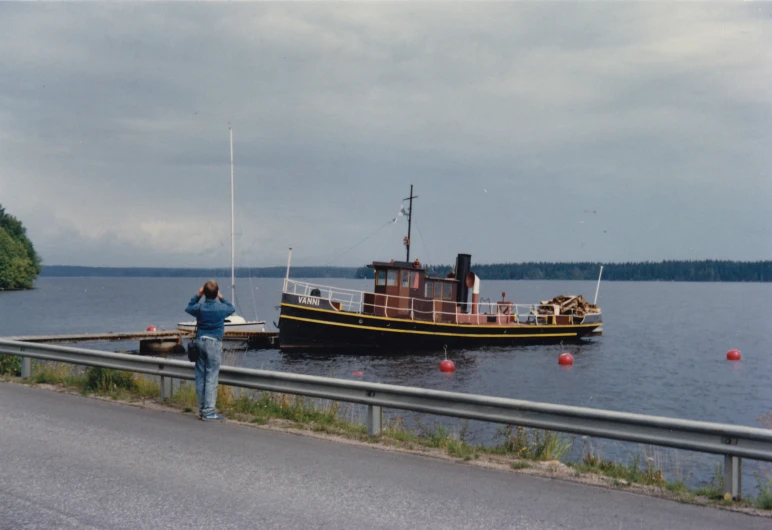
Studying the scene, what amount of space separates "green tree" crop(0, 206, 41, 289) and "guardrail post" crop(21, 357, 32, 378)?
396 feet

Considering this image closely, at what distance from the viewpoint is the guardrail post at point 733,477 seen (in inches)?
252

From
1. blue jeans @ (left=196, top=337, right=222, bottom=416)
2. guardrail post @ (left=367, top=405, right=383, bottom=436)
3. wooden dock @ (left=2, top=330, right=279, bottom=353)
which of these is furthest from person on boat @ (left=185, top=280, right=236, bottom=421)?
wooden dock @ (left=2, top=330, right=279, bottom=353)

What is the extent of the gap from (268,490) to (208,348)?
Answer: 3621 millimetres

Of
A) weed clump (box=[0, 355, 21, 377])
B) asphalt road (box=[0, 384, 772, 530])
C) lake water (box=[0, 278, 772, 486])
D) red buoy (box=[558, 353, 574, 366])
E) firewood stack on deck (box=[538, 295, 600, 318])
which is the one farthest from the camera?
firewood stack on deck (box=[538, 295, 600, 318])

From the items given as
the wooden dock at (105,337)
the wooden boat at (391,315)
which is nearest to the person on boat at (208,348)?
the wooden dock at (105,337)

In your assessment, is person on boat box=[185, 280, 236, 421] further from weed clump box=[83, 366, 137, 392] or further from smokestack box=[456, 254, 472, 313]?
smokestack box=[456, 254, 472, 313]

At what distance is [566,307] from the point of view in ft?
158

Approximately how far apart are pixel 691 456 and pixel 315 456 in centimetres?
900

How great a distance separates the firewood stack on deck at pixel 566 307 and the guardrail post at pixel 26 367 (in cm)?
3750

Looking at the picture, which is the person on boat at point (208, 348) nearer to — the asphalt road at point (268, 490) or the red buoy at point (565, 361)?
the asphalt road at point (268, 490)

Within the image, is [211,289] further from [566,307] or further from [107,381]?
[566,307]

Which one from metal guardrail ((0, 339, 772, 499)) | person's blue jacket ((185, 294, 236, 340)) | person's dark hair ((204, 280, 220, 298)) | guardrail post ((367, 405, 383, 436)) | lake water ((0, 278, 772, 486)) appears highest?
person's dark hair ((204, 280, 220, 298))

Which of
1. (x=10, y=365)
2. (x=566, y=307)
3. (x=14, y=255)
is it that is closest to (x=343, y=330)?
(x=566, y=307)

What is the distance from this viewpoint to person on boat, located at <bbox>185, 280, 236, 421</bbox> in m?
9.62
